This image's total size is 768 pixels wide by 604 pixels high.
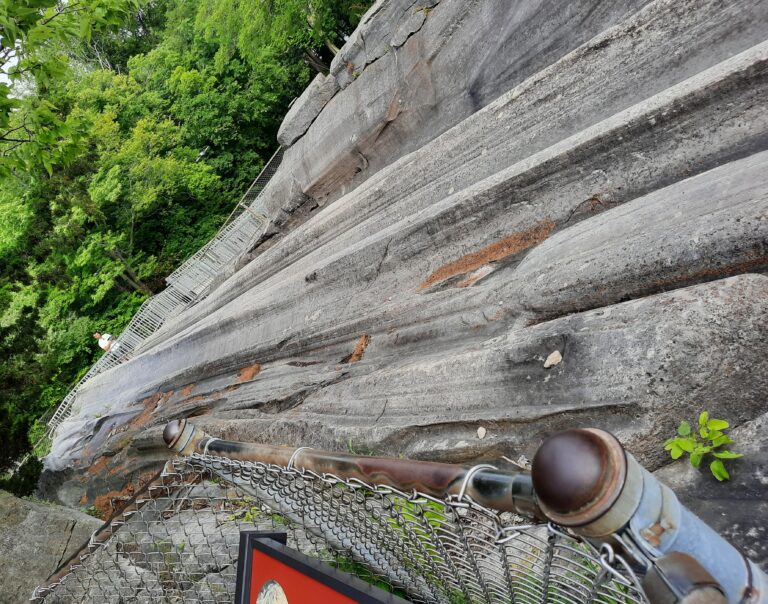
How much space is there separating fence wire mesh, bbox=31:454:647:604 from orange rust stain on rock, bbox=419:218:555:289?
1853 mm

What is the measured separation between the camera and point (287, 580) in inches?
70.9

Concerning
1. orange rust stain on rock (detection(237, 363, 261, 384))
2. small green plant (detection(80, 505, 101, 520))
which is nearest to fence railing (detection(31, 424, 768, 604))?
orange rust stain on rock (detection(237, 363, 261, 384))

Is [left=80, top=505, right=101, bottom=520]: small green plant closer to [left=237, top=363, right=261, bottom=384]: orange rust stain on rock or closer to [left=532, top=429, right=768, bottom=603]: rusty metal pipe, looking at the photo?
[left=237, top=363, right=261, bottom=384]: orange rust stain on rock

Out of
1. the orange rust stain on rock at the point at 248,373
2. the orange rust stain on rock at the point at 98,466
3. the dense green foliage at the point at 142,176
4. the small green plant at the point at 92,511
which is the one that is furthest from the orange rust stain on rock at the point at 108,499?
the dense green foliage at the point at 142,176

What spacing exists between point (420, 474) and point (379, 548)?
1062mm

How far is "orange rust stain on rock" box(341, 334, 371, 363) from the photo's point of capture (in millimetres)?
4348

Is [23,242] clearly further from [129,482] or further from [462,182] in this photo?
[462,182]

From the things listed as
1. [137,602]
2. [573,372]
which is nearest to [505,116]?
[573,372]

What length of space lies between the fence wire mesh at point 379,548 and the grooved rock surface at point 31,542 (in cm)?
71

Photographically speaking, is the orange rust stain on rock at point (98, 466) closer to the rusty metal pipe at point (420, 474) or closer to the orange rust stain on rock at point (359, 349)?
the orange rust stain on rock at point (359, 349)

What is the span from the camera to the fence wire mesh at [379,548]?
1.38m

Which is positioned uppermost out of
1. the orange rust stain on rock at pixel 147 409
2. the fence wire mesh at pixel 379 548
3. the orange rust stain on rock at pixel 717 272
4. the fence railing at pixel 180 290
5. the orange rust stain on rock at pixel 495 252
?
the fence wire mesh at pixel 379 548

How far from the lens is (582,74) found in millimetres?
3932

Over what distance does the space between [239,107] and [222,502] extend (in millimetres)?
14682
